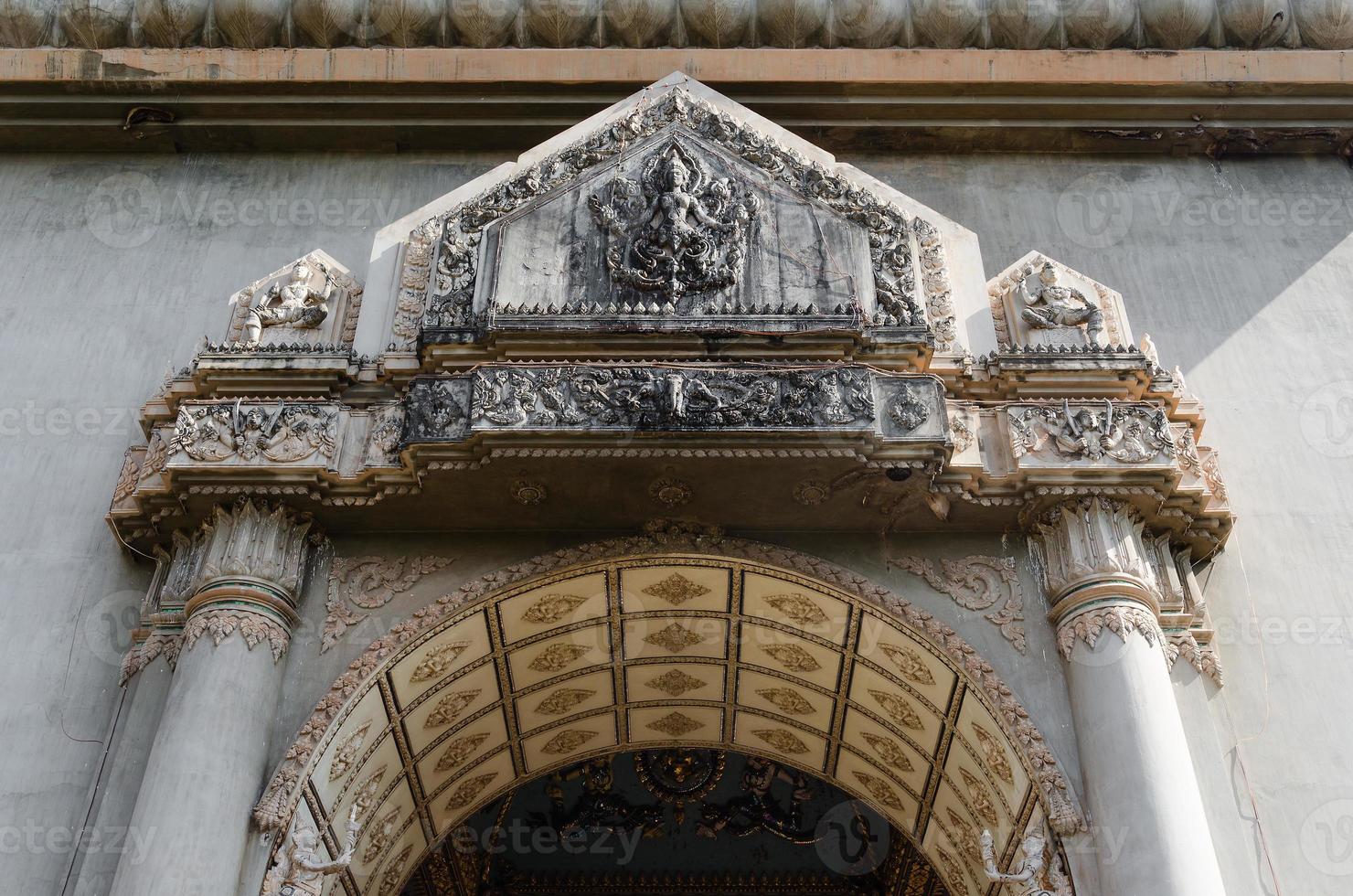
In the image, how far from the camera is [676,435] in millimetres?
10797

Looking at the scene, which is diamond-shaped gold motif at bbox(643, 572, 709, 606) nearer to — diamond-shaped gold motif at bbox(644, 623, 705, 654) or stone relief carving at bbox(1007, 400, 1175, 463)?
diamond-shaped gold motif at bbox(644, 623, 705, 654)

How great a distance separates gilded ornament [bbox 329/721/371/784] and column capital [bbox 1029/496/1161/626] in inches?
210

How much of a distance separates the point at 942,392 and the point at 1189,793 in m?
3.42

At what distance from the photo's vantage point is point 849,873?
17.2m

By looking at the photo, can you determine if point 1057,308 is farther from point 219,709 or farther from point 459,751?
point 219,709

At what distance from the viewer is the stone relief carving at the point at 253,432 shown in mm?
11180

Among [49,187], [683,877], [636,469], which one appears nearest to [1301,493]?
[636,469]

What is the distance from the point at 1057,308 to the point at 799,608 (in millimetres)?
3404

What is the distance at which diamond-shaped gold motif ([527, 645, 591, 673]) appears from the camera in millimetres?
12336

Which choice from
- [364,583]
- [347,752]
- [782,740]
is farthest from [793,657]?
[347,752]

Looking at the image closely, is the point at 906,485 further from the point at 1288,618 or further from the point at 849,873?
the point at 849,873

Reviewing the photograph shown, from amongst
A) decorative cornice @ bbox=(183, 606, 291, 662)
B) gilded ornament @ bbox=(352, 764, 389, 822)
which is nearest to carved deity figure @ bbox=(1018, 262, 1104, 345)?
gilded ornament @ bbox=(352, 764, 389, 822)

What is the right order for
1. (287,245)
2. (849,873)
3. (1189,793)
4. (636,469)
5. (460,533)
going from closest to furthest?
(1189,793)
(636,469)
(460,533)
(287,245)
(849,873)

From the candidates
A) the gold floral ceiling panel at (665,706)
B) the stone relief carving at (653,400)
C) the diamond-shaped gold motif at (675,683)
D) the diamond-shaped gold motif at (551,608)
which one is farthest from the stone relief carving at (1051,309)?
the diamond-shaped gold motif at (551,608)
